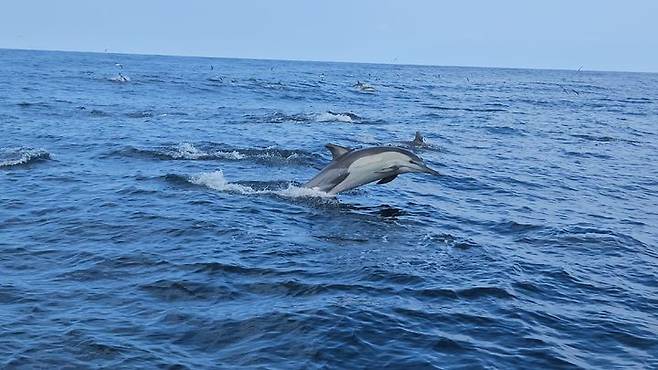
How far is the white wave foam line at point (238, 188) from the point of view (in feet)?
56.3

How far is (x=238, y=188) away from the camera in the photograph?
1786cm

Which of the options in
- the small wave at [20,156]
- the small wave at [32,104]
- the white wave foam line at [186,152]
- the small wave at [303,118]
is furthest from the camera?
the small wave at [32,104]

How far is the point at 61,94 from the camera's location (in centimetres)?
4922

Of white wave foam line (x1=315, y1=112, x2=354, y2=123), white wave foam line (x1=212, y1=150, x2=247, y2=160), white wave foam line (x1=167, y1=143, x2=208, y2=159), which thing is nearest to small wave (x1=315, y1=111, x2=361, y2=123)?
white wave foam line (x1=315, y1=112, x2=354, y2=123)

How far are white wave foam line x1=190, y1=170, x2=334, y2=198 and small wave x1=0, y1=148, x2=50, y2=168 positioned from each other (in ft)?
19.2

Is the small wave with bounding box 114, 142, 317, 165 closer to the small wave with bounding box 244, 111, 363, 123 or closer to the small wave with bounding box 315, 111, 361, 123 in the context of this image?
the small wave with bounding box 244, 111, 363, 123

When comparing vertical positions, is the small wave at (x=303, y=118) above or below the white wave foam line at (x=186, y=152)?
above

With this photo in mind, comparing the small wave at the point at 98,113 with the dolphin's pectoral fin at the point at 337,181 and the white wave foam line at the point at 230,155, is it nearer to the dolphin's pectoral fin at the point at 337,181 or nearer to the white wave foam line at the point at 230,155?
the white wave foam line at the point at 230,155

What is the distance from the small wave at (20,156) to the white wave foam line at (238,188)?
5.85 m

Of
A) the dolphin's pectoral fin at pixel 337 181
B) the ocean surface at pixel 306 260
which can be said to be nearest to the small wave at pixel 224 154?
the ocean surface at pixel 306 260

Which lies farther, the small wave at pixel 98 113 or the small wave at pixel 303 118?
the small wave at pixel 303 118

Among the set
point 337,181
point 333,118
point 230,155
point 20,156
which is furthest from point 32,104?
point 337,181

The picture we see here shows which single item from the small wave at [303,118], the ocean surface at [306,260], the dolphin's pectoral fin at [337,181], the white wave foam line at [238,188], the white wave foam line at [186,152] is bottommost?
the ocean surface at [306,260]

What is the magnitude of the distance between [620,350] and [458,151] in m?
20.5
